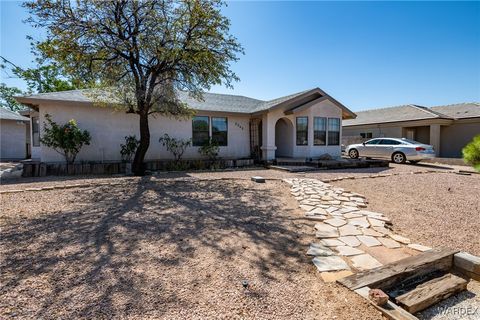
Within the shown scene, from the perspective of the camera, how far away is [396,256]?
3.26 meters

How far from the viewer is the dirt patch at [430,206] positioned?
390cm

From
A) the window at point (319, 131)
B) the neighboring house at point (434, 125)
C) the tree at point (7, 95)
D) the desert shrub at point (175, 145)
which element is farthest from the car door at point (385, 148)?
the tree at point (7, 95)

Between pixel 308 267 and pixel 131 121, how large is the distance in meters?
11.1

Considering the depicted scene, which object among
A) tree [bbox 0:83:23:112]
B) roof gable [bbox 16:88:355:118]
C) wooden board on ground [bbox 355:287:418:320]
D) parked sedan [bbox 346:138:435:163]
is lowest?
wooden board on ground [bbox 355:287:418:320]

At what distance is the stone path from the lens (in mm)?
3133

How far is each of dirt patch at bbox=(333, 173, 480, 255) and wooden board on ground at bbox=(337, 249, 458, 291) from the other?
0.58m

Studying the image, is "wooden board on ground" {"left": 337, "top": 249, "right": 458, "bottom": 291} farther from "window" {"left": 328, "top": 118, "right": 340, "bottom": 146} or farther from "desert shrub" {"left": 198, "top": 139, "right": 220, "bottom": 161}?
"window" {"left": 328, "top": 118, "right": 340, "bottom": 146}

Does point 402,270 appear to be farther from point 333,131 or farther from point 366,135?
point 366,135

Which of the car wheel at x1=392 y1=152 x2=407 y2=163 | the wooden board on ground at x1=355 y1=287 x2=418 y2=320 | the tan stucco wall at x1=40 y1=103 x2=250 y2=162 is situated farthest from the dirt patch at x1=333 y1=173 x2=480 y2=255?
the tan stucco wall at x1=40 y1=103 x2=250 y2=162

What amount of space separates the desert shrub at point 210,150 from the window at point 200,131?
49cm

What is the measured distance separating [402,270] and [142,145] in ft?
29.3

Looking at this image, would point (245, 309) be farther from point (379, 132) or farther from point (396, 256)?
point (379, 132)

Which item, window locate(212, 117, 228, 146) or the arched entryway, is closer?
window locate(212, 117, 228, 146)

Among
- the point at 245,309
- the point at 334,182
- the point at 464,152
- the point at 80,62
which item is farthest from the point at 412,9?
the point at 80,62
